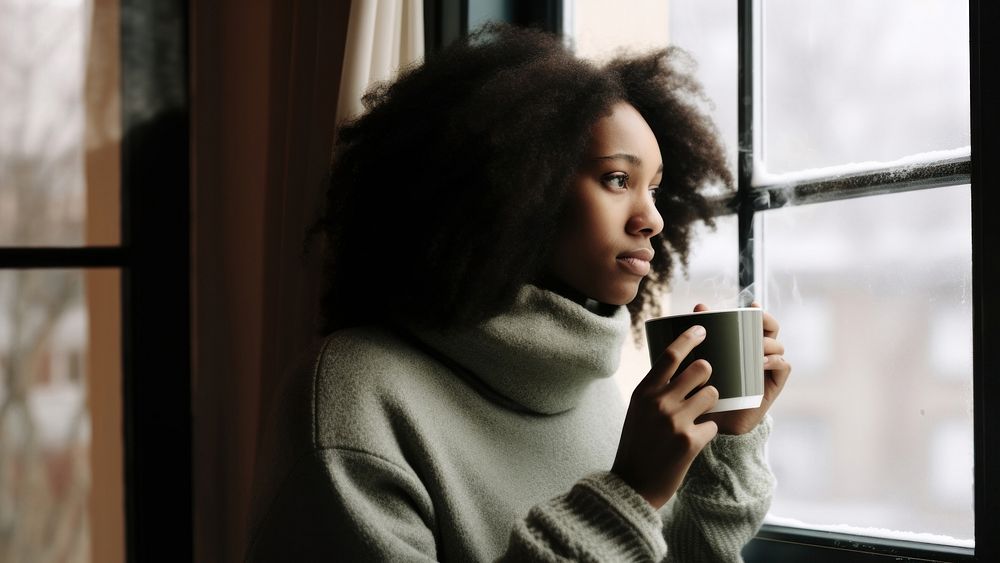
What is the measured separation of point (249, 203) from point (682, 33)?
2.61ft

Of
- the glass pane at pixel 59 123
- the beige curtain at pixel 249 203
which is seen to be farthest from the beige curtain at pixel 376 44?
the glass pane at pixel 59 123

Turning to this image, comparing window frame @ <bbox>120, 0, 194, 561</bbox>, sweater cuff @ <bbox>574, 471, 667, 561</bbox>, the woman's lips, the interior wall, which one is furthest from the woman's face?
window frame @ <bbox>120, 0, 194, 561</bbox>

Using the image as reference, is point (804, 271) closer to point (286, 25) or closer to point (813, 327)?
point (813, 327)

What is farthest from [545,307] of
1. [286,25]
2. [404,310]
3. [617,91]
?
[286,25]

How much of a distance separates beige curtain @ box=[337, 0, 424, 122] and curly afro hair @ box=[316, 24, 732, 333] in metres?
0.16

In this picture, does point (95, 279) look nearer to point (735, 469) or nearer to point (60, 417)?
point (60, 417)

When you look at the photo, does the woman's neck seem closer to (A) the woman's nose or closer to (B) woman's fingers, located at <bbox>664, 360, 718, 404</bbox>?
(A) the woman's nose

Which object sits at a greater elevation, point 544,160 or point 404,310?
point 544,160

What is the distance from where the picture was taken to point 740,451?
3.15 ft

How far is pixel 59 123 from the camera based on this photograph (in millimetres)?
1530

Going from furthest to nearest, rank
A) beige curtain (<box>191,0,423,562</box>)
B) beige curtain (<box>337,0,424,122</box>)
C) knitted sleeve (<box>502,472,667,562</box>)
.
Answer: beige curtain (<box>191,0,423,562</box>)
beige curtain (<box>337,0,424,122</box>)
knitted sleeve (<box>502,472,667,562</box>)

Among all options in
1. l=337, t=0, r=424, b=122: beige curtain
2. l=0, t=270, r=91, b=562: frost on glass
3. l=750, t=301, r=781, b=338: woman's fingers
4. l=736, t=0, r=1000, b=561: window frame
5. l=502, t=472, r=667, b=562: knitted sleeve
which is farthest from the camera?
l=0, t=270, r=91, b=562: frost on glass

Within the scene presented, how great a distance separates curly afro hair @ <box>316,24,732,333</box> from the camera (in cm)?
90

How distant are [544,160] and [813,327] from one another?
0.46 metres
